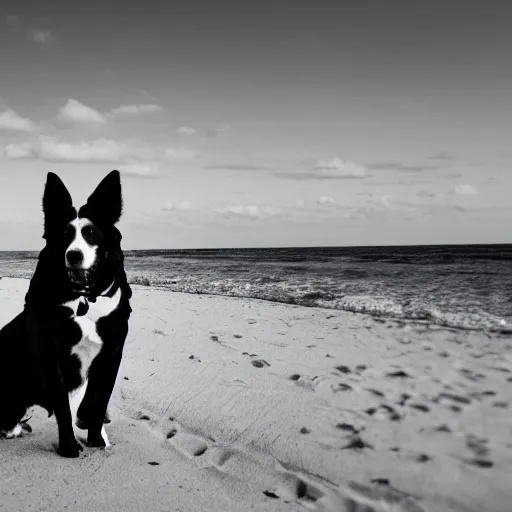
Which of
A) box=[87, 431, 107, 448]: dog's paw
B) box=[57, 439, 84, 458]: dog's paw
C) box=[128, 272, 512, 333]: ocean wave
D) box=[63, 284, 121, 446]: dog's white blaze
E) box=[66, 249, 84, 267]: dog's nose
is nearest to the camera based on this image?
box=[66, 249, 84, 267]: dog's nose

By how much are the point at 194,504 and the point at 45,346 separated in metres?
1.15

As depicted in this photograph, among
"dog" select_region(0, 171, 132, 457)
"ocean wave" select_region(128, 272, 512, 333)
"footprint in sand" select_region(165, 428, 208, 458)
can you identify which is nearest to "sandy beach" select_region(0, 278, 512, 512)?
"footprint in sand" select_region(165, 428, 208, 458)

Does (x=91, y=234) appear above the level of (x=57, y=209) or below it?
below

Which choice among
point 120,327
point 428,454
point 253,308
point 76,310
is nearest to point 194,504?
point 120,327

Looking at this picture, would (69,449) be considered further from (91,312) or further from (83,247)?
(83,247)

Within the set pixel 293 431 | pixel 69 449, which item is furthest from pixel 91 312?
pixel 293 431

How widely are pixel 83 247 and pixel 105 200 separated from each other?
31 centimetres

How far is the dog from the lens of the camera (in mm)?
2426

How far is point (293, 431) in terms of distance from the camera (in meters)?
3.25

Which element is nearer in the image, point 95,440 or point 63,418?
point 63,418

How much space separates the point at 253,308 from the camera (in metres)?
7.86

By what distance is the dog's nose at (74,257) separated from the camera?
234cm

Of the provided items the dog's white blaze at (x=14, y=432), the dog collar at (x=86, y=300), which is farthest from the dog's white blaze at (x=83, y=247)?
the dog's white blaze at (x=14, y=432)

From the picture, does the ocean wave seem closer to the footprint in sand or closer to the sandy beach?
the sandy beach
